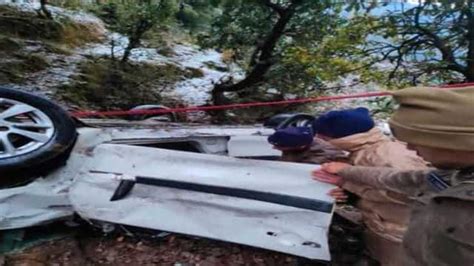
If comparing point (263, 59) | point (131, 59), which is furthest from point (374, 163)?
point (131, 59)

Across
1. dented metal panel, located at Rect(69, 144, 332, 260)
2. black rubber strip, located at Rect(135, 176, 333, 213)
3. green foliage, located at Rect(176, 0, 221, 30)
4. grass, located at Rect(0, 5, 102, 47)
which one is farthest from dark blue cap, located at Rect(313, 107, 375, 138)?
grass, located at Rect(0, 5, 102, 47)

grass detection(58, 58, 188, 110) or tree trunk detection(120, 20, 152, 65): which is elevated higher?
tree trunk detection(120, 20, 152, 65)

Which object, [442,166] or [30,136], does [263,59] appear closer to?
[30,136]

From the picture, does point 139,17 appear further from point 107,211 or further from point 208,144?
point 107,211

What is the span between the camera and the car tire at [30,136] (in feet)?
9.30

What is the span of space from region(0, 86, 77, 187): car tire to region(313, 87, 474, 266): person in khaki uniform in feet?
6.45

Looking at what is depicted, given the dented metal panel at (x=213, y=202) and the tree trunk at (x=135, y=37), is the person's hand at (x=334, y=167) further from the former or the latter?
the tree trunk at (x=135, y=37)

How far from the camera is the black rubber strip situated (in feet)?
9.06

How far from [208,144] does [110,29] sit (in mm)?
6437

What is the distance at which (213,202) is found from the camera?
2.86 metres

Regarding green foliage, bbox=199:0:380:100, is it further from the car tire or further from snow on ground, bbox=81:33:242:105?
the car tire

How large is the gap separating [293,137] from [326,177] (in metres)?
0.41

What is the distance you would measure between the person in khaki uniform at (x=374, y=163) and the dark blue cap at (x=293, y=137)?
252mm

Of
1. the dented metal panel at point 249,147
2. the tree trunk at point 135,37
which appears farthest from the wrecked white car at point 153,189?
the tree trunk at point 135,37
